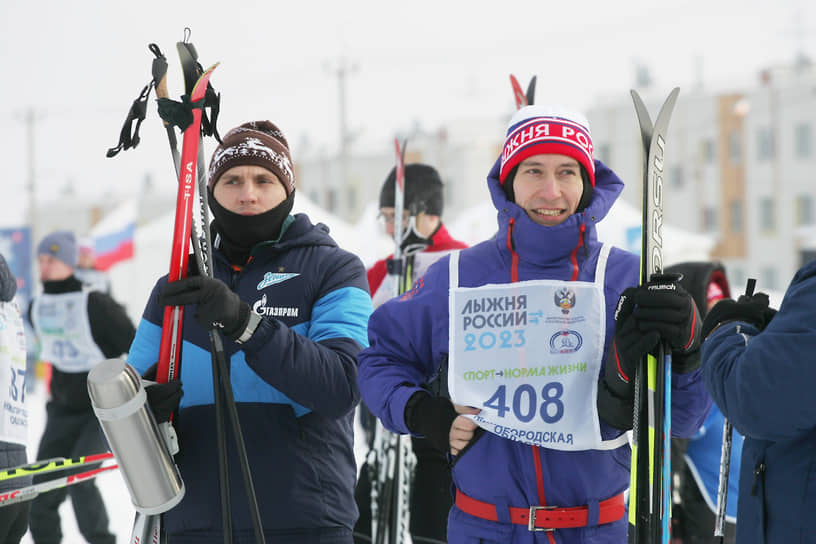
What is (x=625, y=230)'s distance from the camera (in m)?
12.4

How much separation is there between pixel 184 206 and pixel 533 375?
3.29 feet

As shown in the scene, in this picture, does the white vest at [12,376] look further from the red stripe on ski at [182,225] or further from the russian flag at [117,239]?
the russian flag at [117,239]

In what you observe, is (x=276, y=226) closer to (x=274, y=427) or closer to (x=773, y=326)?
(x=274, y=427)

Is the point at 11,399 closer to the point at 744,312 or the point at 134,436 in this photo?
the point at 134,436

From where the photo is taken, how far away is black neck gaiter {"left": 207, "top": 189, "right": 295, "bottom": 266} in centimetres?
265

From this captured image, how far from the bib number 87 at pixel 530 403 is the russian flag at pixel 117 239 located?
15.3 m

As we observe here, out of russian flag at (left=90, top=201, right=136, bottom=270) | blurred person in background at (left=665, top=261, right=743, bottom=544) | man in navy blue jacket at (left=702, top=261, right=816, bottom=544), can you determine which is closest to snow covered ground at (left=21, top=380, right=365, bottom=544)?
blurred person in background at (left=665, top=261, right=743, bottom=544)

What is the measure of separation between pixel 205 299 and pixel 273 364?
259 mm

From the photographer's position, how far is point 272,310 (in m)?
2.54

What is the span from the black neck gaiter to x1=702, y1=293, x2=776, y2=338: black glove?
126 centimetres

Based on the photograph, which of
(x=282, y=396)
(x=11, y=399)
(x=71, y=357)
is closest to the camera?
(x=282, y=396)

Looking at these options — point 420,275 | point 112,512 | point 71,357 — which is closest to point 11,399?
point 420,275

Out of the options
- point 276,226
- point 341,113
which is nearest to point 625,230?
point 276,226

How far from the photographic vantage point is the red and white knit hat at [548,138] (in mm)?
2385
